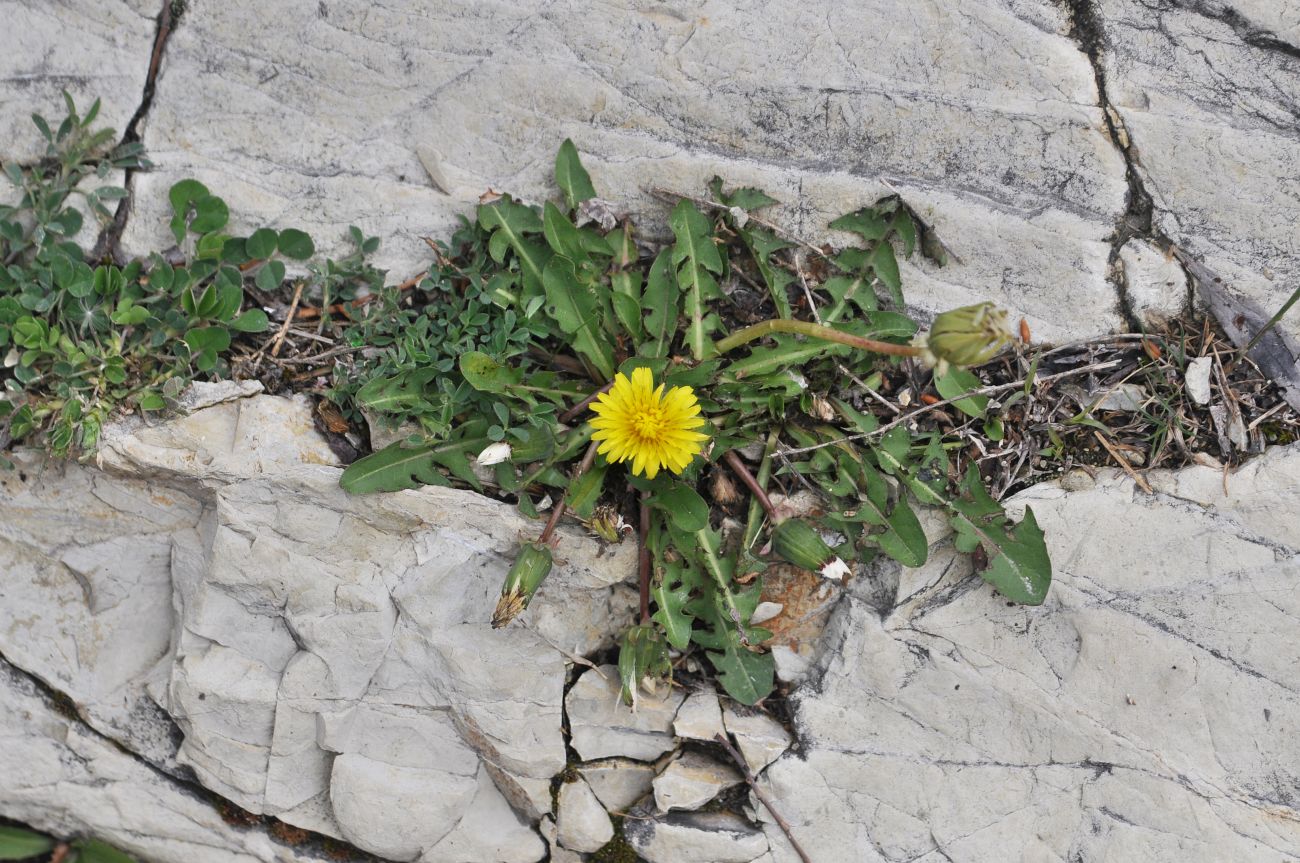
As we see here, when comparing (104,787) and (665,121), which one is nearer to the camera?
(665,121)

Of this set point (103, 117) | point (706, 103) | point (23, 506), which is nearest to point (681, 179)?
point (706, 103)

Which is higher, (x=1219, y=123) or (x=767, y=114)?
(x=1219, y=123)

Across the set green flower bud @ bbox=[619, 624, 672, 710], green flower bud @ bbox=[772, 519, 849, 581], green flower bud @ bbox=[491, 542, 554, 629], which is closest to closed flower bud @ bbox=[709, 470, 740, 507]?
green flower bud @ bbox=[772, 519, 849, 581]

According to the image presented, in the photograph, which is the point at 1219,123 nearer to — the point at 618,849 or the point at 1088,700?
the point at 1088,700

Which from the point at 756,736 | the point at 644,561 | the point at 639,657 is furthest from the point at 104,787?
the point at 756,736

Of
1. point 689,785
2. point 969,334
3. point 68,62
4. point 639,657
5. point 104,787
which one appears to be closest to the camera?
point 969,334

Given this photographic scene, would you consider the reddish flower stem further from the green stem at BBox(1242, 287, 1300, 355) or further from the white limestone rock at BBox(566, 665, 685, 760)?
the green stem at BBox(1242, 287, 1300, 355)

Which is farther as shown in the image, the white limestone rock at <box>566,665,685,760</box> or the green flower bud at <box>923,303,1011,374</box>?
the white limestone rock at <box>566,665,685,760</box>
